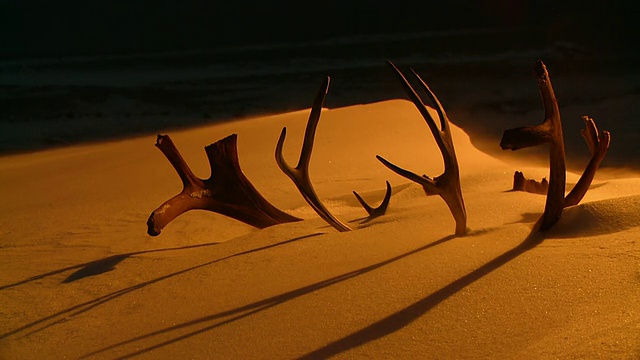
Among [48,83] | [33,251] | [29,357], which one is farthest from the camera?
[48,83]

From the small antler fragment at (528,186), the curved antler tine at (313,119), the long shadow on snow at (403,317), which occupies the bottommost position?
the long shadow on snow at (403,317)

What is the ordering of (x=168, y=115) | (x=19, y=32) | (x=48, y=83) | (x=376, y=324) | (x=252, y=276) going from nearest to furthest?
(x=376, y=324)
(x=252, y=276)
(x=168, y=115)
(x=48, y=83)
(x=19, y=32)

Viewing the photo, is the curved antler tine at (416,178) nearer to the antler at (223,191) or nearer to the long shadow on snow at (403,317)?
the long shadow on snow at (403,317)

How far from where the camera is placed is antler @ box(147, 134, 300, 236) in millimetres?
3600

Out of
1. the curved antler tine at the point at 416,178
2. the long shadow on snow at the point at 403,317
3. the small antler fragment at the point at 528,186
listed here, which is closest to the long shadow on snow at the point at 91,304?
the curved antler tine at the point at 416,178

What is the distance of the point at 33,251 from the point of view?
12.6 ft

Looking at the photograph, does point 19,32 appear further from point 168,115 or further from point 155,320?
point 155,320

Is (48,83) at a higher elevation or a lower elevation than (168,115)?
higher

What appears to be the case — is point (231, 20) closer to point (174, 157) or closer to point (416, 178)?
point (174, 157)

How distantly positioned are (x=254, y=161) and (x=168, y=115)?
23.5 ft

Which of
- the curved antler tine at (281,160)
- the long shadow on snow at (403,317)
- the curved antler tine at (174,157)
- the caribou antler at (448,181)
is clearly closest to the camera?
the long shadow on snow at (403,317)

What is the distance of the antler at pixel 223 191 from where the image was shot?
360 cm

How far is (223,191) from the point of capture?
12.3 ft

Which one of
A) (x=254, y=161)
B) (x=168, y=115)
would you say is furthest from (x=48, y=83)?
(x=254, y=161)
